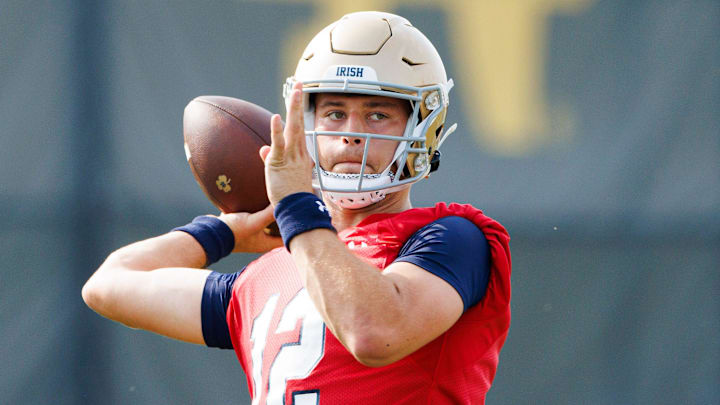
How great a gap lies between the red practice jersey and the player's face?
0.51 feet

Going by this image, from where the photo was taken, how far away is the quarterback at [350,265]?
1713mm

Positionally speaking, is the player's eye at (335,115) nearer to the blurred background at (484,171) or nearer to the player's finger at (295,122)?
the player's finger at (295,122)

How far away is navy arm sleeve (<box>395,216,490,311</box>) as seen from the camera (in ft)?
5.90

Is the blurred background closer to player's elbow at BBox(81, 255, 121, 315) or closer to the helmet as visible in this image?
player's elbow at BBox(81, 255, 121, 315)

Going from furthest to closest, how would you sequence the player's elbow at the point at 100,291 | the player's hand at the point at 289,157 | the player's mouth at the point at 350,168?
the player's elbow at the point at 100,291
the player's mouth at the point at 350,168
the player's hand at the point at 289,157

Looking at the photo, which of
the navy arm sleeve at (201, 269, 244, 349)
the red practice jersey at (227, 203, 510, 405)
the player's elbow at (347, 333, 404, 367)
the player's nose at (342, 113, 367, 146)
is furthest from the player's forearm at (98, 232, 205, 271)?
the player's elbow at (347, 333, 404, 367)

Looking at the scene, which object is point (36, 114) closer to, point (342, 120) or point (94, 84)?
point (94, 84)

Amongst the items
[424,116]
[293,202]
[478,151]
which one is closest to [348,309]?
[293,202]

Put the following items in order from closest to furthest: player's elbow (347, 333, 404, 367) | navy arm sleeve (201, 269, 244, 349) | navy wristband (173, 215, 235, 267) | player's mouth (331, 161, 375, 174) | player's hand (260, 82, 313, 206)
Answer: player's elbow (347, 333, 404, 367)
player's hand (260, 82, 313, 206)
player's mouth (331, 161, 375, 174)
navy arm sleeve (201, 269, 244, 349)
navy wristband (173, 215, 235, 267)

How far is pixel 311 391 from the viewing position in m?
1.89

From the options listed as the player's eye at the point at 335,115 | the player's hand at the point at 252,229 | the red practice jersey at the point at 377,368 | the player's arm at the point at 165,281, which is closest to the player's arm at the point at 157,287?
the player's arm at the point at 165,281

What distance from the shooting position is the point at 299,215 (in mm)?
1732

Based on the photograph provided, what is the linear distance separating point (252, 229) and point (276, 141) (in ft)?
2.43

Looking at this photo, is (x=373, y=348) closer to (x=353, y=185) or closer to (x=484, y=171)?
(x=353, y=185)
